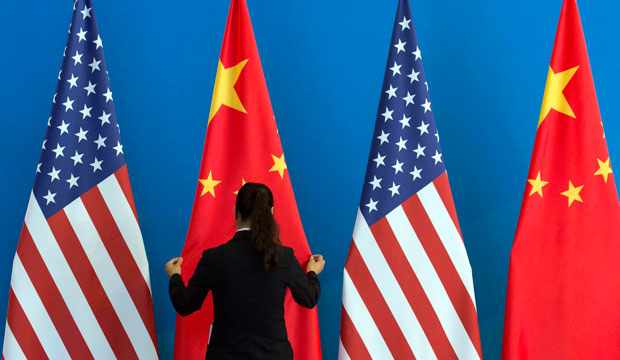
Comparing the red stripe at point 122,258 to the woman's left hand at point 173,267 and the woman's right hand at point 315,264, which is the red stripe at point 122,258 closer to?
the woman's left hand at point 173,267

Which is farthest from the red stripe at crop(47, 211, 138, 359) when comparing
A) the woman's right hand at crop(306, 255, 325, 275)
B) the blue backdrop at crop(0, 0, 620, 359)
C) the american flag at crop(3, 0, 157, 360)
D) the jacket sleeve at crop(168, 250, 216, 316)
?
the woman's right hand at crop(306, 255, 325, 275)

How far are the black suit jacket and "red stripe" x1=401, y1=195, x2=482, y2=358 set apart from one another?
742 millimetres

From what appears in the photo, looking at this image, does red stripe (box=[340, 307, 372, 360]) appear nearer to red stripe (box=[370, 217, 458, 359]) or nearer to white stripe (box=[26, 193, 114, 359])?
red stripe (box=[370, 217, 458, 359])

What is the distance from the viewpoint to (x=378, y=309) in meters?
2.84

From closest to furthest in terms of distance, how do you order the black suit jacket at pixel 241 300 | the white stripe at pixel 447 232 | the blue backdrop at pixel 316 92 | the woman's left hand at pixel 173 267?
the black suit jacket at pixel 241 300 < the woman's left hand at pixel 173 267 < the white stripe at pixel 447 232 < the blue backdrop at pixel 316 92

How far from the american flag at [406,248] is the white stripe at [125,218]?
863mm

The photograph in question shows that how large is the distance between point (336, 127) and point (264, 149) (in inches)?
21.0

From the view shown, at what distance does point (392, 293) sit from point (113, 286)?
1162 millimetres

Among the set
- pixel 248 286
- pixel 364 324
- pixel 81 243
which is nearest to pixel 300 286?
pixel 248 286

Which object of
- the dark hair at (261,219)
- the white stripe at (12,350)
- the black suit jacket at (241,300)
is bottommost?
the white stripe at (12,350)

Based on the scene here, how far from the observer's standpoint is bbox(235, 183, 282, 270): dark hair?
7.57 ft

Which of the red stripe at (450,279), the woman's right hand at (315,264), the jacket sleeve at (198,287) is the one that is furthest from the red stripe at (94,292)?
the red stripe at (450,279)

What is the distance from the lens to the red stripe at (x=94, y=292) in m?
2.84

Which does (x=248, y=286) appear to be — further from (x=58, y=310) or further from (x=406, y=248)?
(x=58, y=310)
